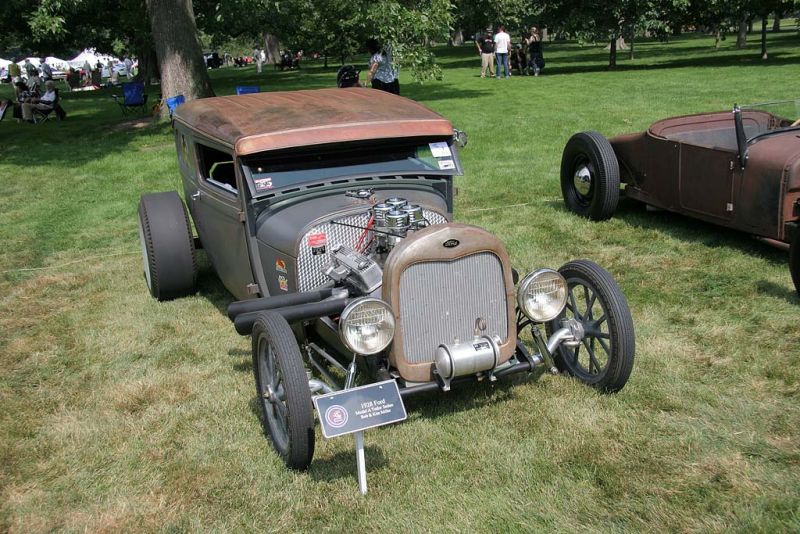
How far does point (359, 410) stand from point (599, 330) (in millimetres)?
1575

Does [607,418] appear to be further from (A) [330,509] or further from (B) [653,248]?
(B) [653,248]

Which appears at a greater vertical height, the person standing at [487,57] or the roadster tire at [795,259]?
the person standing at [487,57]

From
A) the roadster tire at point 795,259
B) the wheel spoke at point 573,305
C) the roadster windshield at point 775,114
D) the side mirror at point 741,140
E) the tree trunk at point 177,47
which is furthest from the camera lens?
the tree trunk at point 177,47

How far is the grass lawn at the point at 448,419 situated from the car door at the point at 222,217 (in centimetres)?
49

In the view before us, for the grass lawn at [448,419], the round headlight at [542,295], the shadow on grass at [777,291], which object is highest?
the round headlight at [542,295]

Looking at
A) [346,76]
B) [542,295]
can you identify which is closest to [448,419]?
[542,295]

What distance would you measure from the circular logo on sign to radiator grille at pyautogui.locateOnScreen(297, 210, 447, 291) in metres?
1.23

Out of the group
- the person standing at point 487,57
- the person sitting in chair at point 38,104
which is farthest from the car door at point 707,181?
the person standing at point 487,57

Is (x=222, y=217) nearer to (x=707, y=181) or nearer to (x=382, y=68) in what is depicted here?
(x=707, y=181)

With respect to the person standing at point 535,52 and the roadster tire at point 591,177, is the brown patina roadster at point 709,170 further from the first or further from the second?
the person standing at point 535,52

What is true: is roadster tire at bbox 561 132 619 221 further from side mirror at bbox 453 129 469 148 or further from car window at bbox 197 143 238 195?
car window at bbox 197 143 238 195

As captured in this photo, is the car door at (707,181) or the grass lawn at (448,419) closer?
the grass lawn at (448,419)

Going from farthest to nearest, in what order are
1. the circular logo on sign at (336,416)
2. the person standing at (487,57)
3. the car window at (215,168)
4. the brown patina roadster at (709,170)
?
the person standing at (487,57) → the brown patina roadster at (709,170) → the car window at (215,168) → the circular logo on sign at (336,416)

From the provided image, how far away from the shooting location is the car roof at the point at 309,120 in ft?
15.4
